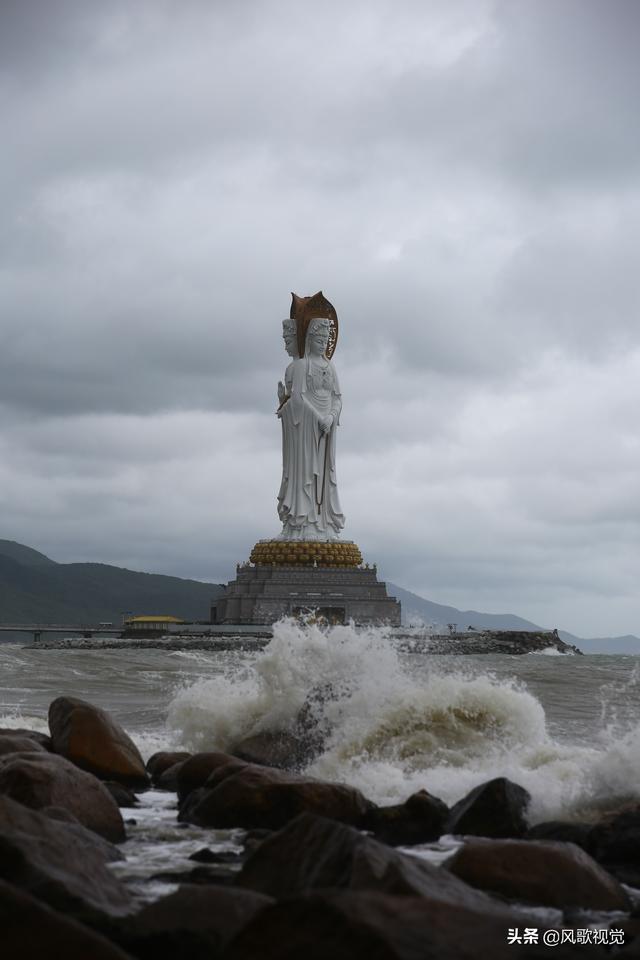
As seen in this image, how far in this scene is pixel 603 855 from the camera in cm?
688

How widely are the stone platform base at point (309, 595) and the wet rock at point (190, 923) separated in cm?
3979

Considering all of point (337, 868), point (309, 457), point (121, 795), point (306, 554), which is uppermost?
point (309, 457)

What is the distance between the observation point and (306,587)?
4550 centimetres

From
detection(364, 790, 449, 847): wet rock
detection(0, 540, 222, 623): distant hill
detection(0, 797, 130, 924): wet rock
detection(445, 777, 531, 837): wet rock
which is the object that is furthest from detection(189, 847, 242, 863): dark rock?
detection(0, 540, 222, 623): distant hill

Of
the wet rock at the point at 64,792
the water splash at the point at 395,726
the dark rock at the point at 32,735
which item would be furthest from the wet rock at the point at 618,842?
the dark rock at the point at 32,735

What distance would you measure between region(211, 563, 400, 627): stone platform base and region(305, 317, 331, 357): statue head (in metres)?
9.38

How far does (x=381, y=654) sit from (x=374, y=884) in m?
7.48

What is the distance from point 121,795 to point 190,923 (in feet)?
15.2

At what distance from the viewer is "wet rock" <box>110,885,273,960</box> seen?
13.8ft

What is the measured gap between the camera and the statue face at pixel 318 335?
49062mm

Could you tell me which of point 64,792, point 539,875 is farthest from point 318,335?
point 539,875

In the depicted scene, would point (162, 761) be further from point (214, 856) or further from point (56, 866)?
point (56, 866)

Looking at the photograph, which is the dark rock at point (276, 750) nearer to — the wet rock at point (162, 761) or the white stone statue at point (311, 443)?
the wet rock at point (162, 761)

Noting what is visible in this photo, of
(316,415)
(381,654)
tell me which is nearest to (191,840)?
(381,654)
